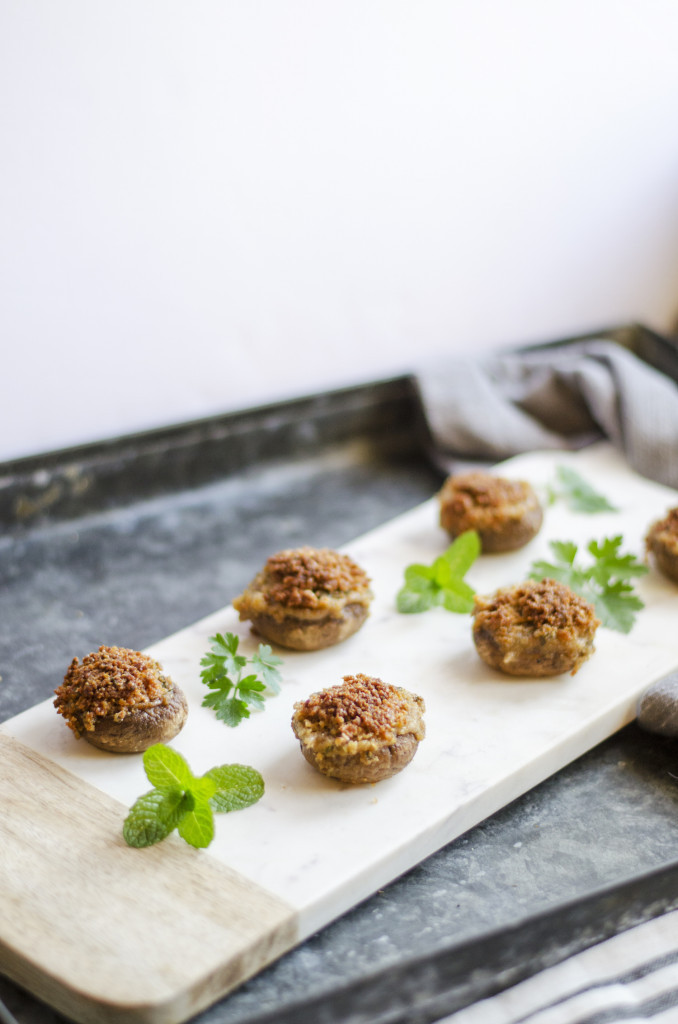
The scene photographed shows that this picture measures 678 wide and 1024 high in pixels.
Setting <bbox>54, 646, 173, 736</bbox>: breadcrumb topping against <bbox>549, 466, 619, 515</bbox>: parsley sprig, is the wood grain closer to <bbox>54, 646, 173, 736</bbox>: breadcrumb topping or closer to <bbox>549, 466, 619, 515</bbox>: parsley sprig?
<bbox>54, 646, 173, 736</bbox>: breadcrumb topping

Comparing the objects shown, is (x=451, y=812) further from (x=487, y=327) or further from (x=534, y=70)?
(x=534, y=70)

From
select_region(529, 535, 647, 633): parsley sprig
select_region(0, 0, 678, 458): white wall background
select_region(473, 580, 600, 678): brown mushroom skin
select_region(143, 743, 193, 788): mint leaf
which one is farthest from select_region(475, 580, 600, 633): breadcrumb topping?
select_region(0, 0, 678, 458): white wall background

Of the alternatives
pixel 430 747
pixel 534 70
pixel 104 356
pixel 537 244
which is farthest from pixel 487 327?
pixel 430 747

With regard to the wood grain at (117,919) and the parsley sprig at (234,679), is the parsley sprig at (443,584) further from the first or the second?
the wood grain at (117,919)

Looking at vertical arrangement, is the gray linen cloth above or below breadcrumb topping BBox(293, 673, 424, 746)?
below

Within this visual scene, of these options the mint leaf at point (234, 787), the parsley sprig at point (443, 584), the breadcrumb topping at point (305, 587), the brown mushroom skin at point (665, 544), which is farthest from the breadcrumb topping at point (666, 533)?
the mint leaf at point (234, 787)

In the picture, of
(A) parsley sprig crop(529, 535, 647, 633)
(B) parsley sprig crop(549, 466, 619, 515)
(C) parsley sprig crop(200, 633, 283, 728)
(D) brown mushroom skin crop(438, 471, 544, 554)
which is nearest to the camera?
(C) parsley sprig crop(200, 633, 283, 728)

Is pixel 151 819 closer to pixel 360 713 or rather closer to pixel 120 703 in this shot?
pixel 120 703
